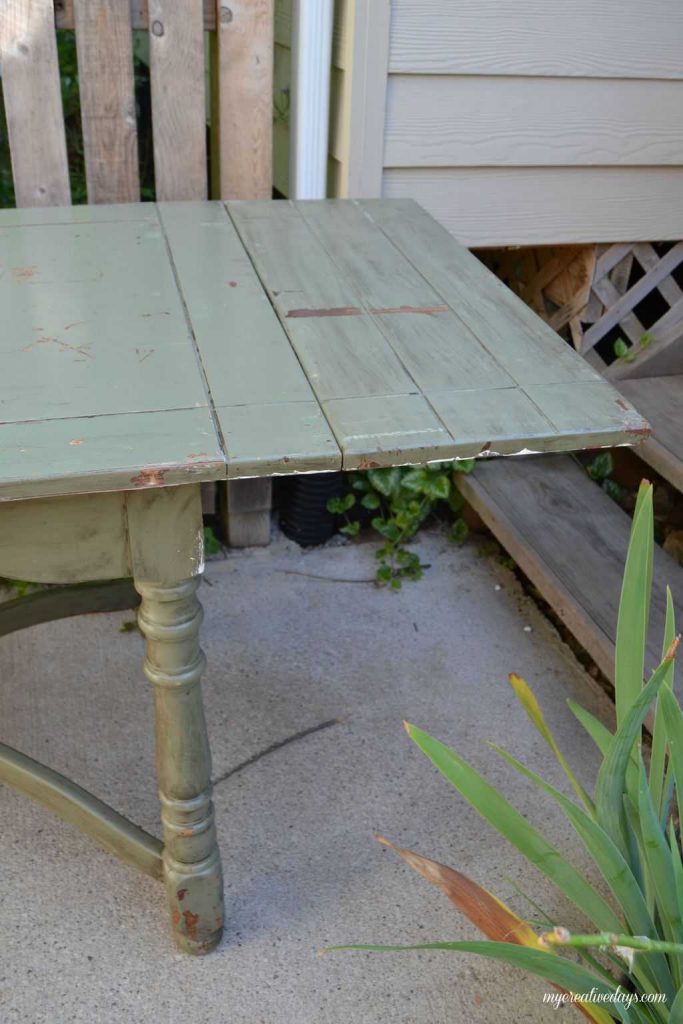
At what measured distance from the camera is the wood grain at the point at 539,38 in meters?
2.24

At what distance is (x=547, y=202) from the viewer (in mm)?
2555

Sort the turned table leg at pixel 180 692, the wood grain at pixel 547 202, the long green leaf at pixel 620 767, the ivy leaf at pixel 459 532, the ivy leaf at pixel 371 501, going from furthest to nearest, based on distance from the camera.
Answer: the ivy leaf at pixel 459 532
the ivy leaf at pixel 371 501
the wood grain at pixel 547 202
the turned table leg at pixel 180 692
the long green leaf at pixel 620 767

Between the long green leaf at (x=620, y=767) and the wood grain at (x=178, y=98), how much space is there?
5.26 ft

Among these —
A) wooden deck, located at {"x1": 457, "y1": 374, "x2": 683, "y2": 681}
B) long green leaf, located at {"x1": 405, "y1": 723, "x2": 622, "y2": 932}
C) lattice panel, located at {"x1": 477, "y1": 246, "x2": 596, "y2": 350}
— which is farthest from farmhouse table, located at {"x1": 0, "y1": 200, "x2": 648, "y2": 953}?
lattice panel, located at {"x1": 477, "y1": 246, "x2": 596, "y2": 350}

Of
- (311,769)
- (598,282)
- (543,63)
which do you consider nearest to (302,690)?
(311,769)

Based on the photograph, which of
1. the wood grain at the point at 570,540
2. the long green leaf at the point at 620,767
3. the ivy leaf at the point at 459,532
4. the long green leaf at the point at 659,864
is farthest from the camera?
the ivy leaf at the point at 459,532

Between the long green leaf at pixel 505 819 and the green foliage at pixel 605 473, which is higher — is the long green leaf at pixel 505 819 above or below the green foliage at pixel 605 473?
above

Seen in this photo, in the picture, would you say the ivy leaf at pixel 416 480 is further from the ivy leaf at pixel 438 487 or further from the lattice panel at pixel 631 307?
the lattice panel at pixel 631 307

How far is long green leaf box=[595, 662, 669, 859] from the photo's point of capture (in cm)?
109

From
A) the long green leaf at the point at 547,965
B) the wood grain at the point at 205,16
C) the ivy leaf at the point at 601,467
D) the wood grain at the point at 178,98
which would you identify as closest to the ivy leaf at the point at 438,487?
the ivy leaf at the point at 601,467

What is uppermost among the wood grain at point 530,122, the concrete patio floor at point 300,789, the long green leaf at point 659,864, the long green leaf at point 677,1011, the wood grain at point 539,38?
the wood grain at point 539,38

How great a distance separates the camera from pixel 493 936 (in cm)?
129

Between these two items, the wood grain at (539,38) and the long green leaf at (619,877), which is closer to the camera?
the long green leaf at (619,877)

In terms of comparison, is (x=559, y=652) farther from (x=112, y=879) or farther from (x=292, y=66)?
(x=292, y=66)
